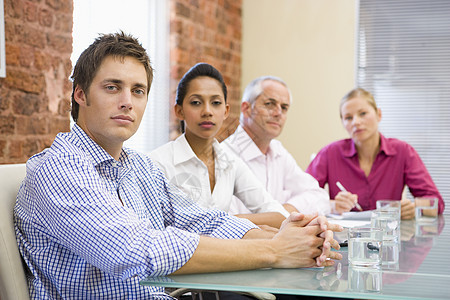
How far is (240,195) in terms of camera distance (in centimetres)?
236

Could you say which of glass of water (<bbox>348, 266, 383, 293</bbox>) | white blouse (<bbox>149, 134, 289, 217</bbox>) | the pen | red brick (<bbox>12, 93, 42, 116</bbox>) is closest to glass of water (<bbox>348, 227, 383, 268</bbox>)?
glass of water (<bbox>348, 266, 383, 293</bbox>)

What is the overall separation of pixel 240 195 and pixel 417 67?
2.84m

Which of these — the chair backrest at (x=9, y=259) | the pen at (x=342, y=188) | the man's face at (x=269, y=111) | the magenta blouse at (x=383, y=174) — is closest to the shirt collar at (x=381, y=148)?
the magenta blouse at (x=383, y=174)

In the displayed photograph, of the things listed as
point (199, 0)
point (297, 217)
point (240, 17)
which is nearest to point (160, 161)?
point (297, 217)

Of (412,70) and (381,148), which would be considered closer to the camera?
(381,148)

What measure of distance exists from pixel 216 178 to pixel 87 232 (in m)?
1.11

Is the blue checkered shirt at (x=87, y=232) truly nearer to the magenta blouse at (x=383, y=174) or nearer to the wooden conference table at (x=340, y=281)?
the wooden conference table at (x=340, y=281)

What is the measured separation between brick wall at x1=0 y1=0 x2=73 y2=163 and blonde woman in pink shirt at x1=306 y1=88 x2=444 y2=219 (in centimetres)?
159

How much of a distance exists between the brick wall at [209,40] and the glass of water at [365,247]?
2.36 metres

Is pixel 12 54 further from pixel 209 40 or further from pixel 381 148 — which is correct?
pixel 209 40

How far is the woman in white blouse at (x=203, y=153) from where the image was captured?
7.04ft

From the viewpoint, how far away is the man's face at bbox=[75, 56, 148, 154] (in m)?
1.42

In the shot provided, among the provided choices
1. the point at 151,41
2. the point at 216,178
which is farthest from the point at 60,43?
the point at 151,41

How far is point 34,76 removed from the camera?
2332 mm
